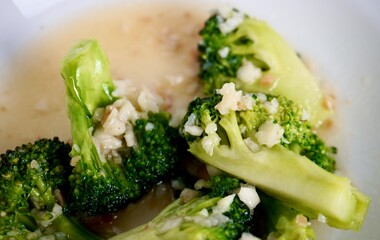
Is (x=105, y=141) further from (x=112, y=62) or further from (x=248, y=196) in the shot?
(x=112, y=62)

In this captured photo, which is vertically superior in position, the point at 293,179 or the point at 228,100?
the point at 228,100

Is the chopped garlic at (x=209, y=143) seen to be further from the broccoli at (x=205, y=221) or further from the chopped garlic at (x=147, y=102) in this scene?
the chopped garlic at (x=147, y=102)

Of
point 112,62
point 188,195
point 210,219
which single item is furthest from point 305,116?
point 112,62

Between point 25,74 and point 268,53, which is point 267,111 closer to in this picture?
point 268,53

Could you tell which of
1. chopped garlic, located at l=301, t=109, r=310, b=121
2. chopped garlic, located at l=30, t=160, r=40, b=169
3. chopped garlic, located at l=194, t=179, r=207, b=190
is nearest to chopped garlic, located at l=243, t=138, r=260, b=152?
chopped garlic, located at l=194, t=179, r=207, b=190

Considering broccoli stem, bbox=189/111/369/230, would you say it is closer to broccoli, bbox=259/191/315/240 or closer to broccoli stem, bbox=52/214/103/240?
broccoli, bbox=259/191/315/240

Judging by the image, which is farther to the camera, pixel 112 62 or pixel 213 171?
pixel 112 62

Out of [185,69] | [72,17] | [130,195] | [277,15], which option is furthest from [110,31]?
[130,195]
